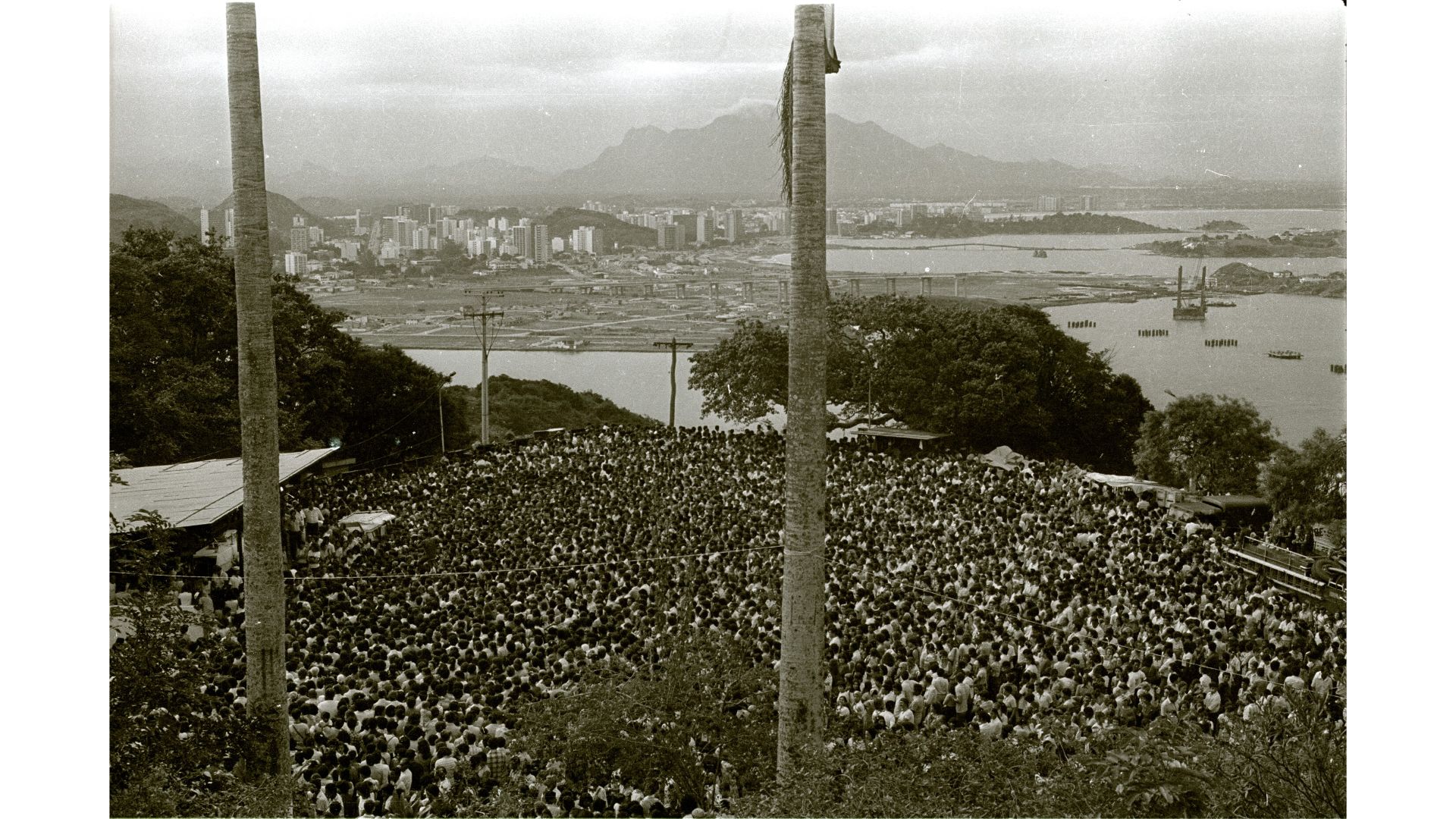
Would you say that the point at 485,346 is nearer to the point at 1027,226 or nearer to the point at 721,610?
the point at 1027,226

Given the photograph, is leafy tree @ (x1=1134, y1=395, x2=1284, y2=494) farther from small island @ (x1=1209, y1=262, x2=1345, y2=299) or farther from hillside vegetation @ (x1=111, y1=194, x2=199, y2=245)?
hillside vegetation @ (x1=111, y1=194, x2=199, y2=245)

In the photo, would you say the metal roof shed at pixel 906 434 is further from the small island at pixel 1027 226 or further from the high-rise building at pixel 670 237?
the high-rise building at pixel 670 237

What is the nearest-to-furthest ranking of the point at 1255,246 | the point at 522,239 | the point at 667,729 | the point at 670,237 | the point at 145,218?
the point at 667,729 < the point at 145,218 < the point at 1255,246 < the point at 670,237 < the point at 522,239

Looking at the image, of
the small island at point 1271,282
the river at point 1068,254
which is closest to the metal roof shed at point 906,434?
the river at point 1068,254

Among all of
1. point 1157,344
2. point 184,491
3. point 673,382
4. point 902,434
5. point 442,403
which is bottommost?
point 902,434

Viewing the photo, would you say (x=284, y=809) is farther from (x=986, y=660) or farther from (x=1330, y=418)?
(x=1330, y=418)

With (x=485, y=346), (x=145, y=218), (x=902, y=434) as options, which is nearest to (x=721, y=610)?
(x=145, y=218)

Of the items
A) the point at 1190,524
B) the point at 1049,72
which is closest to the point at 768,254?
the point at 1049,72
